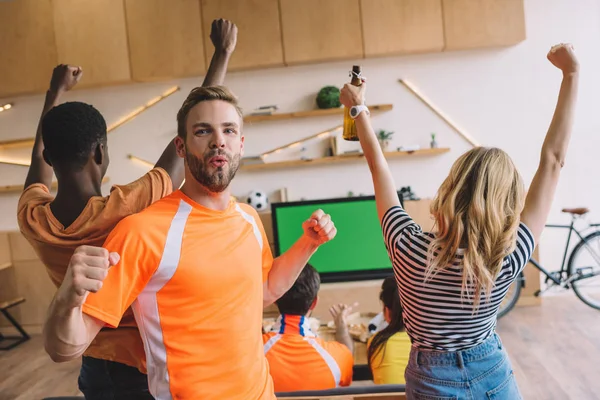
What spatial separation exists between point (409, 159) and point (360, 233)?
0.92m

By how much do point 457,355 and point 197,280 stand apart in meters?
0.65

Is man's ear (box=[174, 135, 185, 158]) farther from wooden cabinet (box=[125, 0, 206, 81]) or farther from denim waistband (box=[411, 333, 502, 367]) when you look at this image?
wooden cabinet (box=[125, 0, 206, 81])

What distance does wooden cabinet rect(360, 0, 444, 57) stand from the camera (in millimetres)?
4723

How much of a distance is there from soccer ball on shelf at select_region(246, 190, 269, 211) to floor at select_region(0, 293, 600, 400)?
Result: 2050 millimetres

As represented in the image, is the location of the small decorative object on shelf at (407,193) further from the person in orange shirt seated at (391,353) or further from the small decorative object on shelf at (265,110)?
the person in orange shirt seated at (391,353)

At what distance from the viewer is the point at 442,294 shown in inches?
49.8

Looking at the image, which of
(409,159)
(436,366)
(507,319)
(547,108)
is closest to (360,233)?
(409,159)

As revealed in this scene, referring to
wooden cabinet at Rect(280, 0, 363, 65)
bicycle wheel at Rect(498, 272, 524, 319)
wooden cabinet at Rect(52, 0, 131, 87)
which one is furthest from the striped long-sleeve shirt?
wooden cabinet at Rect(52, 0, 131, 87)

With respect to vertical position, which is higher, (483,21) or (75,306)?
(483,21)

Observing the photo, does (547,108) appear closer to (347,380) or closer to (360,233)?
(360,233)

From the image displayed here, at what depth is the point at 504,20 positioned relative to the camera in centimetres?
470

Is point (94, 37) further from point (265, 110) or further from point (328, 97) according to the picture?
point (328, 97)

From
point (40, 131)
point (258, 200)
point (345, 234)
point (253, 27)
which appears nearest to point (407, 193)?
point (345, 234)

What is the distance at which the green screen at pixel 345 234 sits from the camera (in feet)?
15.6
